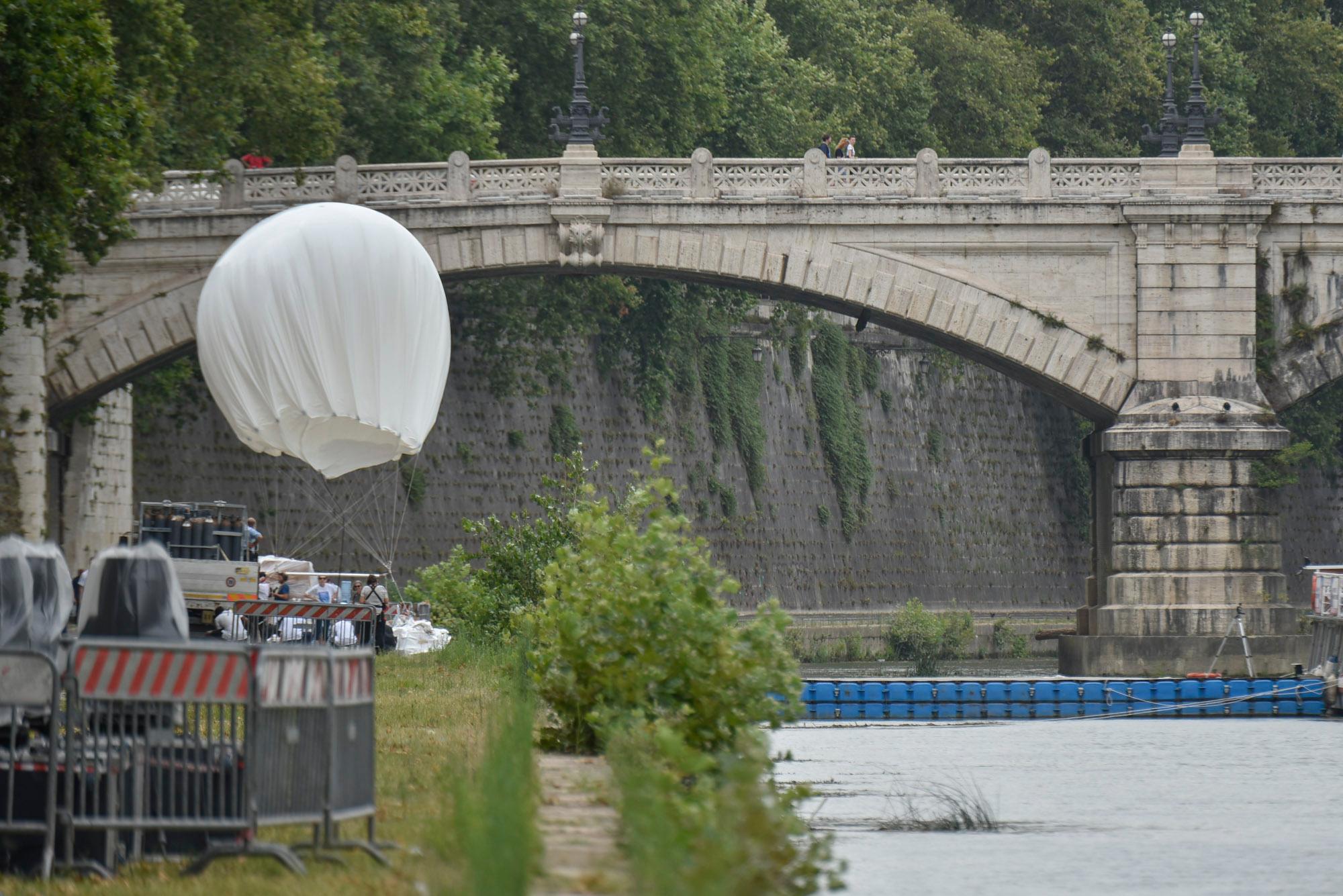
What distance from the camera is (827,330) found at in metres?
58.2

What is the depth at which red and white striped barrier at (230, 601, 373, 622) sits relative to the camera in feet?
88.0

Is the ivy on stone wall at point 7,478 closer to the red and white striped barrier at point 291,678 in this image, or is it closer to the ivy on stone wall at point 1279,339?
the ivy on stone wall at point 1279,339

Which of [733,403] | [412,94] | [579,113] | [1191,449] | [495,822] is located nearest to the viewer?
[495,822]

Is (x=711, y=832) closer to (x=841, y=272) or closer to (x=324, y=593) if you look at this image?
(x=324, y=593)

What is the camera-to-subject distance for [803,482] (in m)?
55.8

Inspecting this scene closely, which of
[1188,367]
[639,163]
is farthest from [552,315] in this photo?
[1188,367]

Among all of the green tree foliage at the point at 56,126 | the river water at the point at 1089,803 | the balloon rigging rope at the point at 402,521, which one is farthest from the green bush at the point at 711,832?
the balloon rigging rope at the point at 402,521

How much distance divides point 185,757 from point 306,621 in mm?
18741

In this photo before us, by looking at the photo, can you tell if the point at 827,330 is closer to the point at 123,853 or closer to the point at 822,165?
the point at 822,165

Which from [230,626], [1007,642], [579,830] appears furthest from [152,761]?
[1007,642]

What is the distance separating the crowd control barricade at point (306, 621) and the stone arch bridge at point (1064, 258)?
312 inches

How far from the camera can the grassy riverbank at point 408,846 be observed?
7.76 m

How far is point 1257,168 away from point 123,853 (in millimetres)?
28095

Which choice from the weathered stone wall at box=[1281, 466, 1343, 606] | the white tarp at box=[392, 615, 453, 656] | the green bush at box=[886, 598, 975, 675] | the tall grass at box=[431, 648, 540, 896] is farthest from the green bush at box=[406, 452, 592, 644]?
the weathered stone wall at box=[1281, 466, 1343, 606]
